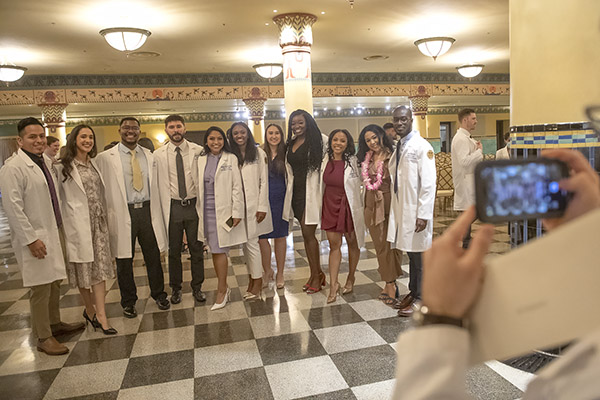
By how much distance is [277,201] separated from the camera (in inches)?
158

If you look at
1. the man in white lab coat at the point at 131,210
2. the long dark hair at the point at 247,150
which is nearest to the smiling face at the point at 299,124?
the long dark hair at the point at 247,150

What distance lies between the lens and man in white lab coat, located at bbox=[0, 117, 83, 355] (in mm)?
2779

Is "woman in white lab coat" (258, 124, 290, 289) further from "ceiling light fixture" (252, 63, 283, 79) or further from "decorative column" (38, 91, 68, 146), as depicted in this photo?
"decorative column" (38, 91, 68, 146)

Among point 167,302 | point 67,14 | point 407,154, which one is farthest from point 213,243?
point 67,14

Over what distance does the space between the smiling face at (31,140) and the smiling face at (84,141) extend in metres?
0.24

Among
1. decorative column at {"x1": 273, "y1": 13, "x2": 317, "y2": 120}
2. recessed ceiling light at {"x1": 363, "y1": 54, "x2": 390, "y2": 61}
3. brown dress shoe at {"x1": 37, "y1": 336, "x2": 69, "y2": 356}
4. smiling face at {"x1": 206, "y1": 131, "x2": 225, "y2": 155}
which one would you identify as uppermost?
recessed ceiling light at {"x1": 363, "y1": 54, "x2": 390, "y2": 61}

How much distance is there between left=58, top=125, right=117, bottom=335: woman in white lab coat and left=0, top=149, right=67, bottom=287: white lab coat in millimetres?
149

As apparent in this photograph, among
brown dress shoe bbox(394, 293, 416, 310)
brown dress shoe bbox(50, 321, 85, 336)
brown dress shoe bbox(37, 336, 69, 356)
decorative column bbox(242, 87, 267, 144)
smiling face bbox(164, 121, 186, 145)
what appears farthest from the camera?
decorative column bbox(242, 87, 267, 144)

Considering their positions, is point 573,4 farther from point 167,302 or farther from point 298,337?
point 167,302

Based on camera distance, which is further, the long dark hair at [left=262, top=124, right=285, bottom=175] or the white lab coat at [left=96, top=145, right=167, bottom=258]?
the long dark hair at [left=262, top=124, right=285, bottom=175]

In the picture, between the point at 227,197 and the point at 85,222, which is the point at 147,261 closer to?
the point at 85,222

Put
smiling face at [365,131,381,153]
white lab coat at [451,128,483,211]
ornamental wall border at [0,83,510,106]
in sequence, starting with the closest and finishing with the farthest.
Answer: smiling face at [365,131,381,153]
white lab coat at [451,128,483,211]
ornamental wall border at [0,83,510,106]

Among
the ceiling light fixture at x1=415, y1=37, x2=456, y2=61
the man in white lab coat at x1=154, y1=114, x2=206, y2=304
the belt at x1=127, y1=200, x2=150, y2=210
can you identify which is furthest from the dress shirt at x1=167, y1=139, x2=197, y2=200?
the ceiling light fixture at x1=415, y1=37, x2=456, y2=61

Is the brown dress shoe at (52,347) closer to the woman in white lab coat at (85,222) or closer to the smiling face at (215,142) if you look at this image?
the woman in white lab coat at (85,222)
